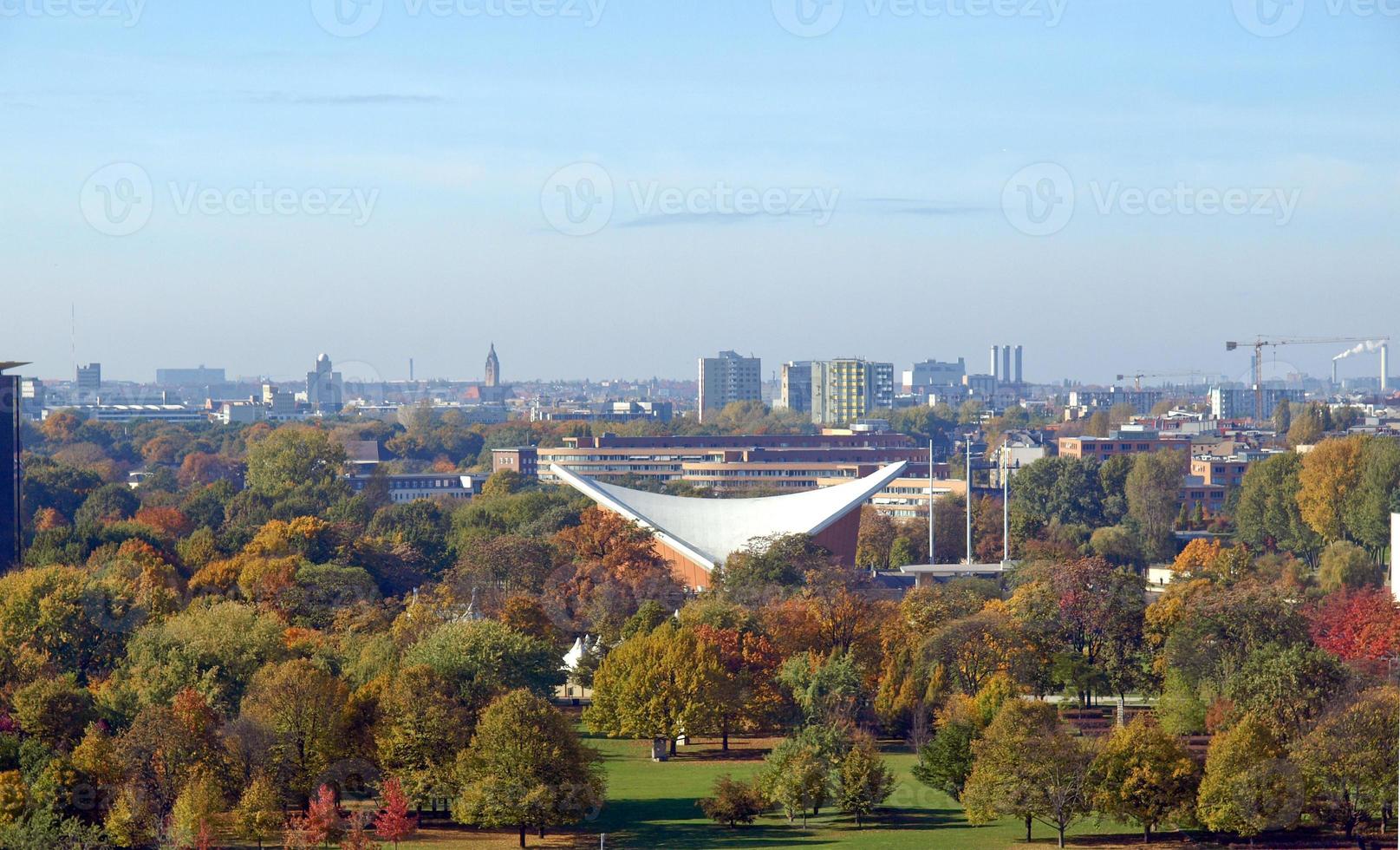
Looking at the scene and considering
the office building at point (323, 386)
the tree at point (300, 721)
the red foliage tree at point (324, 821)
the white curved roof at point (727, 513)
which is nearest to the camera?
the red foliage tree at point (324, 821)

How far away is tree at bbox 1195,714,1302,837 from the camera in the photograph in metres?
21.1

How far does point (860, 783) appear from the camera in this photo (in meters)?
22.2

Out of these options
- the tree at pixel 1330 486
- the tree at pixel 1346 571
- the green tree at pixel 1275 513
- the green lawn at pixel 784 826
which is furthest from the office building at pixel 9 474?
the tree at pixel 1330 486

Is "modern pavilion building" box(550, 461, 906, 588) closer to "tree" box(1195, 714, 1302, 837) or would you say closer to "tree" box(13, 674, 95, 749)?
"tree" box(13, 674, 95, 749)

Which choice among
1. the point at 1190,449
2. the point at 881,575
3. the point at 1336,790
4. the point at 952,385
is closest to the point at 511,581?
the point at 881,575

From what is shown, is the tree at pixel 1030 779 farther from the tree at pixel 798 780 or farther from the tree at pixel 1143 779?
the tree at pixel 798 780

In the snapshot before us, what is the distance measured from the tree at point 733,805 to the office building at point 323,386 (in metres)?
137

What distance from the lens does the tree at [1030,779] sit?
70.9ft

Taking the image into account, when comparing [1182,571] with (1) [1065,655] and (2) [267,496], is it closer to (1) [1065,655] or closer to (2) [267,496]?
(1) [1065,655]

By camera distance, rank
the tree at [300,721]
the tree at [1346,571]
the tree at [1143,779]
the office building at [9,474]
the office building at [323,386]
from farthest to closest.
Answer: the office building at [323,386], the tree at [1346,571], the office building at [9,474], the tree at [300,721], the tree at [1143,779]

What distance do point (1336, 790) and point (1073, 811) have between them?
110 inches

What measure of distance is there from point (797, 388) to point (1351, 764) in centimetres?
12024

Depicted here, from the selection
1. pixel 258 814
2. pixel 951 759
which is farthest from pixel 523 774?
pixel 951 759

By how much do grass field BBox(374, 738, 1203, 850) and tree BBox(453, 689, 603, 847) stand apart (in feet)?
1.03
